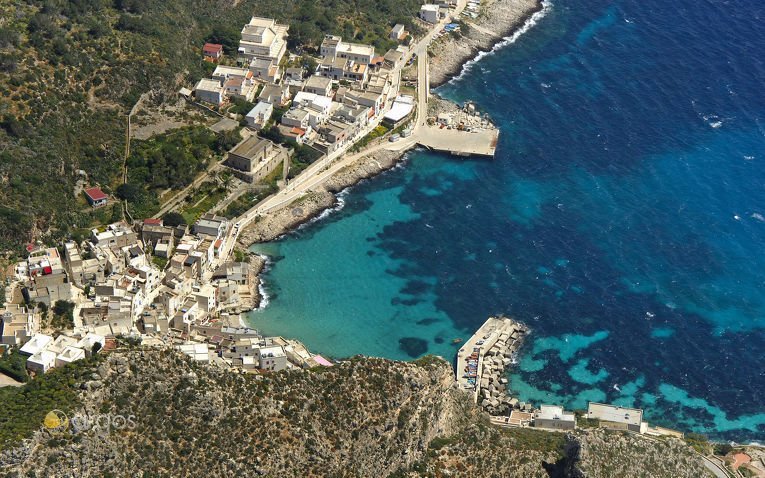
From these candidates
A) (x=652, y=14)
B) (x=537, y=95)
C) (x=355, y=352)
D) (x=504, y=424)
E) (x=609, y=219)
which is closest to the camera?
(x=504, y=424)

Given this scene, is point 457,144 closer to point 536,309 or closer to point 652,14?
point 536,309

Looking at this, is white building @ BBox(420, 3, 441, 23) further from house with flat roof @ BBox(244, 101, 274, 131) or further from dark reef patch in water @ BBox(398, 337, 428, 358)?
dark reef patch in water @ BBox(398, 337, 428, 358)

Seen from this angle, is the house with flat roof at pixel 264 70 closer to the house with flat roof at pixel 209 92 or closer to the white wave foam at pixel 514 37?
the house with flat roof at pixel 209 92

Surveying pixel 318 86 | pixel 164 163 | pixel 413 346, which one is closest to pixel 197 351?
pixel 413 346

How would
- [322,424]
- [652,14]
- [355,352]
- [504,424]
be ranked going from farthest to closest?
[652,14], [355,352], [504,424], [322,424]

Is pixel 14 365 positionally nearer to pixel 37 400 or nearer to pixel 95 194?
pixel 37 400

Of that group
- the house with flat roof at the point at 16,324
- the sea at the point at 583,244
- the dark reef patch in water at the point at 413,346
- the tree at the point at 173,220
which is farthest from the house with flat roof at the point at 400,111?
the house with flat roof at the point at 16,324

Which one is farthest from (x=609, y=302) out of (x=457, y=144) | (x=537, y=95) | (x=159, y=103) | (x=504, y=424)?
(x=159, y=103)
